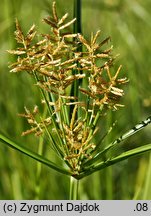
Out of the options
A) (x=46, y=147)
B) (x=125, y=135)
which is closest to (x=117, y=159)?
(x=125, y=135)

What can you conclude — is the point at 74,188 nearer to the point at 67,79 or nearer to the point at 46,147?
the point at 67,79

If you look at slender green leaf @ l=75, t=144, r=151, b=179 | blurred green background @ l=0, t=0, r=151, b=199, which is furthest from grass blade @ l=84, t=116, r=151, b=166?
blurred green background @ l=0, t=0, r=151, b=199

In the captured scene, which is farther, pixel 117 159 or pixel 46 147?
pixel 46 147

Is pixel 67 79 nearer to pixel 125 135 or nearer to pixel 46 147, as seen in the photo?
pixel 125 135

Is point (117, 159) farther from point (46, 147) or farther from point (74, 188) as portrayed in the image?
point (46, 147)

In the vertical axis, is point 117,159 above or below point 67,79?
below

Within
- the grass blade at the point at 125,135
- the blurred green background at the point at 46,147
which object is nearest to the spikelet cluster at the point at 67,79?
the grass blade at the point at 125,135

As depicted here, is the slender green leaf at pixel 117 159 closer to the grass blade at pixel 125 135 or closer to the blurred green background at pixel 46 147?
the grass blade at pixel 125 135

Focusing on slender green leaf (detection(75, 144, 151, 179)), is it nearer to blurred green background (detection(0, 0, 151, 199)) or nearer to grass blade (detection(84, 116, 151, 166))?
grass blade (detection(84, 116, 151, 166))

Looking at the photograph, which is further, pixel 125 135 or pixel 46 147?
pixel 46 147

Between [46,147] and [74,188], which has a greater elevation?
[46,147]

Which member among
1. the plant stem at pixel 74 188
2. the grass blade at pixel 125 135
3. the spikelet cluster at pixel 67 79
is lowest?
the plant stem at pixel 74 188

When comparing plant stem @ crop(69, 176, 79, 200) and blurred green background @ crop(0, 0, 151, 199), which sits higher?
blurred green background @ crop(0, 0, 151, 199)

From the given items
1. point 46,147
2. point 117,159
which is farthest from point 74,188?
point 46,147
